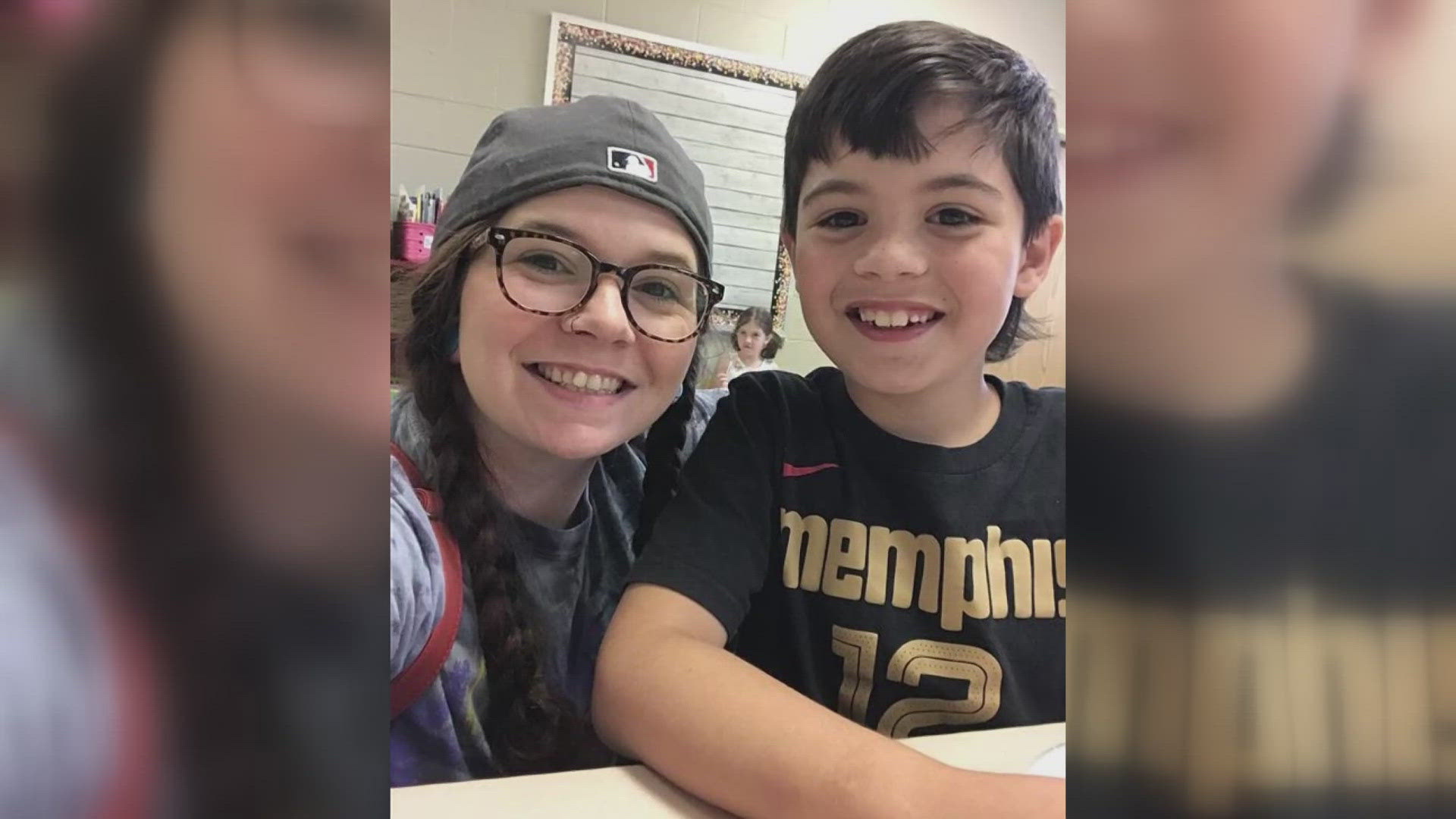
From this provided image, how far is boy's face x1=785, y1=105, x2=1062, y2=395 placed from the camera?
0.69m

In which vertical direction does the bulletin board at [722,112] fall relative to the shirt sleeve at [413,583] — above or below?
above

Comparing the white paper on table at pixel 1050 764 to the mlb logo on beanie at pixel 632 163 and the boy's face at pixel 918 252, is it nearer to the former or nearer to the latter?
the boy's face at pixel 918 252

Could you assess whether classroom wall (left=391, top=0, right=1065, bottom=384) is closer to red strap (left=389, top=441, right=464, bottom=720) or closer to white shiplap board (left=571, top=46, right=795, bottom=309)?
white shiplap board (left=571, top=46, right=795, bottom=309)

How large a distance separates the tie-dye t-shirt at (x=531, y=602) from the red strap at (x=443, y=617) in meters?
0.01

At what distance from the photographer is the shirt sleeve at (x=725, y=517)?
62 cm

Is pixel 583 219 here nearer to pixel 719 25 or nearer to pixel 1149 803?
pixel 719 25

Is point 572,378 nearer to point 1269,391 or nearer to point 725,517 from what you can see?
point 725,517

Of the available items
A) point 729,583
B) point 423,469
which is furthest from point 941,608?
point 423,469

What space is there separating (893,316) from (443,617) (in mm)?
428

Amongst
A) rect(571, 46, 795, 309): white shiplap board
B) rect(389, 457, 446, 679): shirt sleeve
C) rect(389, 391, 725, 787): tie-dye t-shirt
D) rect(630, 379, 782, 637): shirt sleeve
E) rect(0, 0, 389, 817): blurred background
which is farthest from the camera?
rect(571, 46, 795, 309): white shiplap board

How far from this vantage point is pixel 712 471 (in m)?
0.71

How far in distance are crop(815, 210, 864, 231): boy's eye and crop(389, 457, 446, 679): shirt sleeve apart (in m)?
0.41

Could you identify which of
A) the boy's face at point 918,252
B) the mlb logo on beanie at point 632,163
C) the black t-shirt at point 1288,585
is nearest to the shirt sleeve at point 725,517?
the boy's face at point 918,252

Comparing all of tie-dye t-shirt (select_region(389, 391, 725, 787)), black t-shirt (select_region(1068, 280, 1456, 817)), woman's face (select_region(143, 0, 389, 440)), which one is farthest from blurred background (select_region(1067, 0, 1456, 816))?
tie-dye t-shirt (select_region(389, 391, 725, 787))
